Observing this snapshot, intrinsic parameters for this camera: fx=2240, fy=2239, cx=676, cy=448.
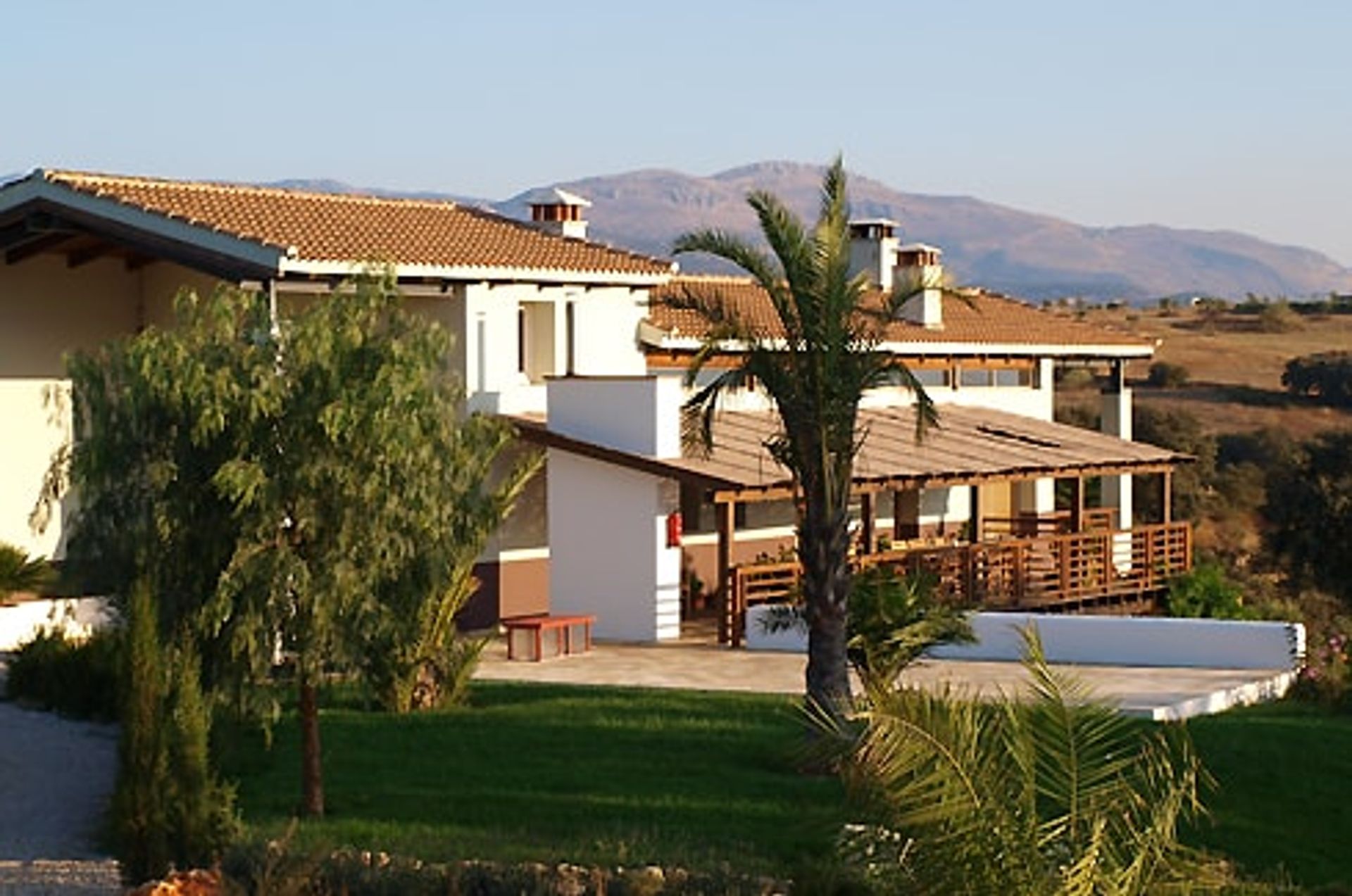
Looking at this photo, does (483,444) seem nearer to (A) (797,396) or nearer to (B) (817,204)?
(A) (797,396)

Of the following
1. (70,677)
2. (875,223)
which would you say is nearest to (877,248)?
(875,223)

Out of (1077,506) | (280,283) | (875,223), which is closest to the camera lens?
(280,283)

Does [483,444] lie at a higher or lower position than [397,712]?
higher

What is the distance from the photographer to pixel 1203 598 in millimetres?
33344

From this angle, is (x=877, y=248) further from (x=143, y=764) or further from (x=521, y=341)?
(x=143, y=764)

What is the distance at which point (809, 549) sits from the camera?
17.6 metres

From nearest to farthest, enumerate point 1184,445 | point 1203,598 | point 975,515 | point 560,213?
point 975,515, point 1203,598, point 560,213, point 1184,445

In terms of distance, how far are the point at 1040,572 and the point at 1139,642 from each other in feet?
20.8

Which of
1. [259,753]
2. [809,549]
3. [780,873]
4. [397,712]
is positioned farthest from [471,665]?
[780,873]

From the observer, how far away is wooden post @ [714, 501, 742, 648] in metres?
→ 27.2

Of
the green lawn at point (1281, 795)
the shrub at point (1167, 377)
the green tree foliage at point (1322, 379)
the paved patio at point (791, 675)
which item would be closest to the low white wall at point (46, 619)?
the paved patio at point (791, 675)

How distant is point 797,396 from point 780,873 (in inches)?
219

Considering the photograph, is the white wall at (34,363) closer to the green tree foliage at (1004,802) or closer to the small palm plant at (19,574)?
the small palm plant at (19,574)

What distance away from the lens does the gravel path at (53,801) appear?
47.1 feet
